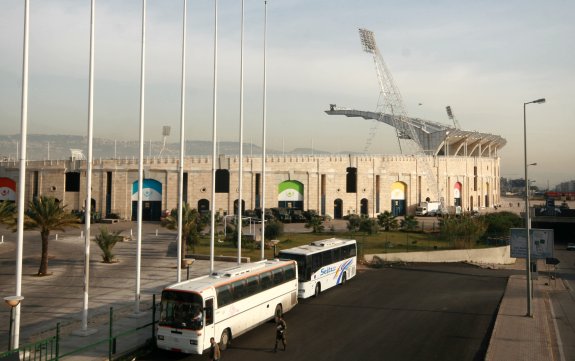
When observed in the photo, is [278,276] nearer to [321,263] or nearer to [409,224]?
[321,263]

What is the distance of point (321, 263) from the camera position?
28844mm

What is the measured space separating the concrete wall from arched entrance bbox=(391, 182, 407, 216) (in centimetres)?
3135

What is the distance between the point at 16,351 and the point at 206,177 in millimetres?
57131

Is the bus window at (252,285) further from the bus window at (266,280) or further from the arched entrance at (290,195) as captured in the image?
the arched entrance at (290,195)

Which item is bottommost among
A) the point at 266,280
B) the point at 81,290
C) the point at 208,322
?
the point at 81,290

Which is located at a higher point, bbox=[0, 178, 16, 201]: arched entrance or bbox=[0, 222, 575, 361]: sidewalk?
bbox=[0, 178, 16, 201]: arched entrance

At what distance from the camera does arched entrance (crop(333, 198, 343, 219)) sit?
78438mm

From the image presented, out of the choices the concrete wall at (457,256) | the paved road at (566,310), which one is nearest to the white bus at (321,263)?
the concrete wall at (457,256)

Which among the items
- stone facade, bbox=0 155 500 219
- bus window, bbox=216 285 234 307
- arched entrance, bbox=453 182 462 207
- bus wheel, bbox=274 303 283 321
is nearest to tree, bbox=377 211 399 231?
stone facade, bbox=0 155 500 219

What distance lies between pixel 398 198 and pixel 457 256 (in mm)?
38293

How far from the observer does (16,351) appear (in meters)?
13.9

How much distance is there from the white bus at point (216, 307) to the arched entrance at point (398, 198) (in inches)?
2528

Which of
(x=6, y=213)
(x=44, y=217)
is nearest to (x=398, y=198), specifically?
(x=6, y=213)

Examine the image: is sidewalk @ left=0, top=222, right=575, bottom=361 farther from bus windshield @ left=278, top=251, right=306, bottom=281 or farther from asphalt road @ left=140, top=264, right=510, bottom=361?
bus windshield @ left=278, top=251, right=306, bottom=281
